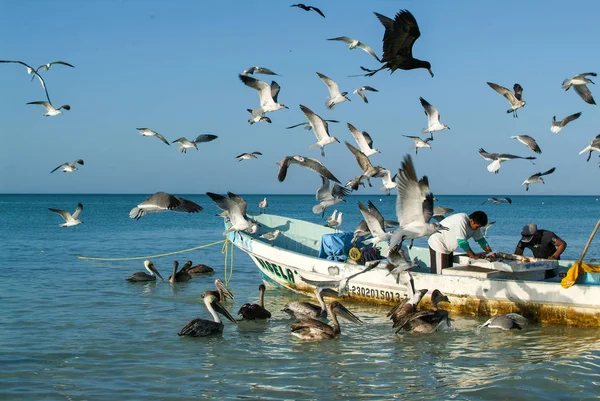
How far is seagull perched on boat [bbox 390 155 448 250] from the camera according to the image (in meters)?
10.3

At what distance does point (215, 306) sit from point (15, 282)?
26.3 ft

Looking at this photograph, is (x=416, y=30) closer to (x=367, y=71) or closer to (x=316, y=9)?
(x=367, y=71)

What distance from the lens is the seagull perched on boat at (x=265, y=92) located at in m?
16.3

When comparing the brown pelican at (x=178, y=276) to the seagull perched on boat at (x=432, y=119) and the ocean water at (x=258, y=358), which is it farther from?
the seagull perched on boat at (x=432, y=119)

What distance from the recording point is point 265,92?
1648cm

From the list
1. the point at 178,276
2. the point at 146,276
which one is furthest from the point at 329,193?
the point at 146,276

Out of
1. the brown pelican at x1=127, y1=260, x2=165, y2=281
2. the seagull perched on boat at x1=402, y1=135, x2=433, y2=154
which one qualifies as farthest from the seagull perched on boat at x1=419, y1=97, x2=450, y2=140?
the brown pelican at x1=127, y1=260, x2=165, y2=281

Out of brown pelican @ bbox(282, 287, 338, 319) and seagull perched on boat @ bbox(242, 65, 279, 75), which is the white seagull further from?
brown pelican @ bbox(282, 287, 338, 319)

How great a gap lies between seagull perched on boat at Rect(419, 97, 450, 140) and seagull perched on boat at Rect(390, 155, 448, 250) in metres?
6.71

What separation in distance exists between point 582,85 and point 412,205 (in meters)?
8.88

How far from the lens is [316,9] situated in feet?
47.5

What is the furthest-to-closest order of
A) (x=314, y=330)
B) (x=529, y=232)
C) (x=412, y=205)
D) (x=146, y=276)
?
(x=146, y=276) → (x=529, y=232) → (x=314, y=330) → (x=412, y=205)

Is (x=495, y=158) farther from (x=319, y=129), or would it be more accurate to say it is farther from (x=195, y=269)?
(x=195, y=269)

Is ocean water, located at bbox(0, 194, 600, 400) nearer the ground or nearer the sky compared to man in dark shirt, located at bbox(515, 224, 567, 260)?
nearer the ground
